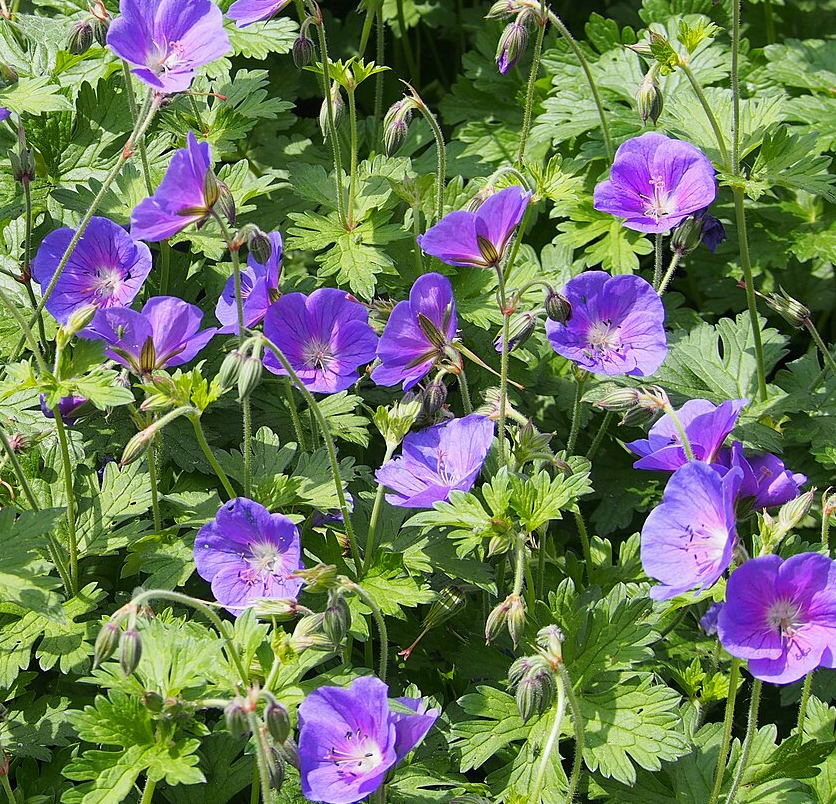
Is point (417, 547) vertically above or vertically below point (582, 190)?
below

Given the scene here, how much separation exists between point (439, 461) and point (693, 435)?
51cm

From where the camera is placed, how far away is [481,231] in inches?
81.8

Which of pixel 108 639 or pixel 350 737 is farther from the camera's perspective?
pixel 350 737

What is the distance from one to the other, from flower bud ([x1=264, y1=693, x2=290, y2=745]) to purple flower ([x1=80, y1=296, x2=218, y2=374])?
81cm

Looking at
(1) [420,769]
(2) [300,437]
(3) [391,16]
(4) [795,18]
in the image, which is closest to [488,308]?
(2) [300,437]

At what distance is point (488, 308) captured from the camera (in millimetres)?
2670

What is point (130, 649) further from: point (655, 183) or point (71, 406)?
point (655, 183)

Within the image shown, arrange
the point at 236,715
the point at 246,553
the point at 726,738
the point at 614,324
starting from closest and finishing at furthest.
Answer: the point at 236,715 < the point at 726,738 < the point at 246,553 < the point at 614,324

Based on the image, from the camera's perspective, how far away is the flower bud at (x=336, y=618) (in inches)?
71.2

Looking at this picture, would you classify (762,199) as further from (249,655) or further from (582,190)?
(249,655)

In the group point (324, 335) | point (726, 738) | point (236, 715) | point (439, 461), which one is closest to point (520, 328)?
point (439, 461)

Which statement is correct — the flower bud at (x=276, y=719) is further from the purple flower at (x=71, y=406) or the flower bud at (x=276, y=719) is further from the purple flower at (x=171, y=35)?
the purple flower at (x=171, y=35)

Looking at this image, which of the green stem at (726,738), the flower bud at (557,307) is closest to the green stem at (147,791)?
the green stem at (726,738)

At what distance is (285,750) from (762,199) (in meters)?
2.32
